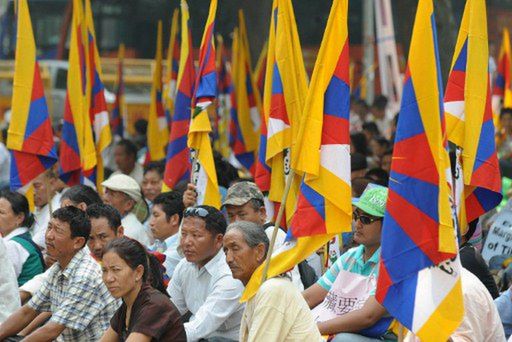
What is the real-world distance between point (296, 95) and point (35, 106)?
2.58m

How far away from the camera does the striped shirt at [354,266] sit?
24.5 feet

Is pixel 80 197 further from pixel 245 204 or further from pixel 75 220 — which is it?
pixel 75 220

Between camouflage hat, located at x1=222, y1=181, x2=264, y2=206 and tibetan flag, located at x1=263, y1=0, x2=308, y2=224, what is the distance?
0.24 metres

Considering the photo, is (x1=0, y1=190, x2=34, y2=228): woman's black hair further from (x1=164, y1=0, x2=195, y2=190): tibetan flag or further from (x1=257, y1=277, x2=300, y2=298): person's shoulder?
(x1=257, y1=277, x2=300, y2=298): person's shoulder

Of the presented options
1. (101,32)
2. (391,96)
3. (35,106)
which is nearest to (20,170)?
(35,106)

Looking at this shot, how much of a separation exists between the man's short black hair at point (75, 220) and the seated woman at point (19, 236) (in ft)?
3.51

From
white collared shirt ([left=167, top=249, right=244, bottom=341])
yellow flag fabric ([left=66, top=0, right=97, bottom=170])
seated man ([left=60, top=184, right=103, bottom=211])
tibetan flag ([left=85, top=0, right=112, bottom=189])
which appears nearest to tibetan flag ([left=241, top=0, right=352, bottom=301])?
white collared shirt ([left=167, top=249, right=244, bottom=341])

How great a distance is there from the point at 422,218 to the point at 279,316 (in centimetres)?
84

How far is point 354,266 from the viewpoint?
755cm

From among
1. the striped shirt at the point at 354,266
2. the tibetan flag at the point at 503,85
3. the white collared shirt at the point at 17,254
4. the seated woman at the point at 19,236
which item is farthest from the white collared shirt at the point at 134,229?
the tibetan flag at the point at 503,85

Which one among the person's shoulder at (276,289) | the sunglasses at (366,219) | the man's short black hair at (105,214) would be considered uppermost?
the sunglasses at (366,219)

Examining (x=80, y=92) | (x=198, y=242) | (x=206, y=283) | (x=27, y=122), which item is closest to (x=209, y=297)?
(x=206, y=283)

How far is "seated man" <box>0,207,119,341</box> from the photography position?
783 centimetres

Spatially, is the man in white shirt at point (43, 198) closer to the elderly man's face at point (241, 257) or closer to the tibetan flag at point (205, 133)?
the tibetan flag at point (205, 133)
